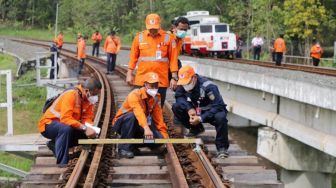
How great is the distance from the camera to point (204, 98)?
7.90 metres

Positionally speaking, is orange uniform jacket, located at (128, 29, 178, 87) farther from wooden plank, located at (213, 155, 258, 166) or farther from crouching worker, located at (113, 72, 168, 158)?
wooden plank, located at (213, 155, 258, 166)

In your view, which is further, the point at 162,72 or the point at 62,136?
the point at 162,72

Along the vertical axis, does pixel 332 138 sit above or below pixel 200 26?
below

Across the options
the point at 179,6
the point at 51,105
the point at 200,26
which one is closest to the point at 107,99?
the point at 51,105

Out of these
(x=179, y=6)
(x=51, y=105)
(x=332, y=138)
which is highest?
(x=179, y=6)

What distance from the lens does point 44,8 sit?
285 feet

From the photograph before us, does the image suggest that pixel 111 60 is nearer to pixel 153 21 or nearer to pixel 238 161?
pixel 153 21

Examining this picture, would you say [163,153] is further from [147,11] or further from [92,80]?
[147,11]

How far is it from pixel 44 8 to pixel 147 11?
25.4 metres

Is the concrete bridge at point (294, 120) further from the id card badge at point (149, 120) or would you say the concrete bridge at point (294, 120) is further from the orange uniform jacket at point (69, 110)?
the orange uniform jacket at point (69, 110)

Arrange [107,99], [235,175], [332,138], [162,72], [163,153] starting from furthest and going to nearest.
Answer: [107,99]
[332,138]
[162,72]
[163,153]
[235,175]

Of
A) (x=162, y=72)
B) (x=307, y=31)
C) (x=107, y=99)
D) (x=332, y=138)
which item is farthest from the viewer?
(x=307, y=31)

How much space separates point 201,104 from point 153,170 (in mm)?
1591

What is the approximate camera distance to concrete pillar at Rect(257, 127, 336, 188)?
42.3ft
